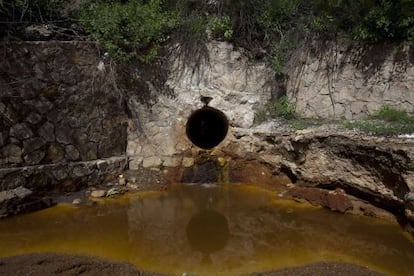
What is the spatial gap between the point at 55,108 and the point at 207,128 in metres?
3.95

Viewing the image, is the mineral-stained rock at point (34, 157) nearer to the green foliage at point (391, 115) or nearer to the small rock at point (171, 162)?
the small rock at point (171, 162)

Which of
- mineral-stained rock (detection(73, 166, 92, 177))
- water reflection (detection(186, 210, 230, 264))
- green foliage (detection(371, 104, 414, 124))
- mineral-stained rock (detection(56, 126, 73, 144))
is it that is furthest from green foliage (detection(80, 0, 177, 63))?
green foliage (detection(371, 104, 414, 124))

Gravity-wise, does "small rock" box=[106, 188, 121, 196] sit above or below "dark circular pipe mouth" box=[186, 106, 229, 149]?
below

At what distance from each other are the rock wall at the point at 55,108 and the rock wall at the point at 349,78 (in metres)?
3.97

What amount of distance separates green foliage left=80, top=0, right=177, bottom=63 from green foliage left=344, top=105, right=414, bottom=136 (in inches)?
164

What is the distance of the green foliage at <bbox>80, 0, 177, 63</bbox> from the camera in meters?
7.65

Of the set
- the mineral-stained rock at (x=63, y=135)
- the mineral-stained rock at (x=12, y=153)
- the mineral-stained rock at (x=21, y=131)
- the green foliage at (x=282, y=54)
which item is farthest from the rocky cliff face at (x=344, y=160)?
the mineral-stained rock at (x=12, y=153)

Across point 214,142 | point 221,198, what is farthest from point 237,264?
point 214,142

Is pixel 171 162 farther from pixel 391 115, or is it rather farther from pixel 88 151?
pixel 391 115

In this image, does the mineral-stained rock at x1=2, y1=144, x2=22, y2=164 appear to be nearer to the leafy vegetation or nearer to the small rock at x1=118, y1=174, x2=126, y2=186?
the small rock at x1=118, y1=174, x2=126, y2=186

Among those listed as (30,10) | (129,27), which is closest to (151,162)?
(129,27)

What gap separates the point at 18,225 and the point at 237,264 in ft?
11.3

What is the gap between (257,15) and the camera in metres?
8.81

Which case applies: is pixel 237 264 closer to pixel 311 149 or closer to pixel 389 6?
pixel 311 149
